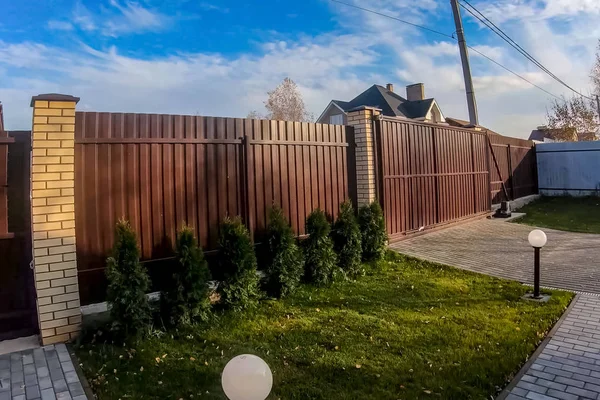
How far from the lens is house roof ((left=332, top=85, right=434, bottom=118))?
74.9ft

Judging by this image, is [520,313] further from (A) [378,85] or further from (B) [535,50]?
(A) [378,85]

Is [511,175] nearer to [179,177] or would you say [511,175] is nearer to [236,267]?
[236,267]

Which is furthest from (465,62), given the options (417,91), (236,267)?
(417,91)

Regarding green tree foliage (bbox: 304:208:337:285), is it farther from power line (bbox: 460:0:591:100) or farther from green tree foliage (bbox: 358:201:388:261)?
power line (bbox: 460:0:591:100)

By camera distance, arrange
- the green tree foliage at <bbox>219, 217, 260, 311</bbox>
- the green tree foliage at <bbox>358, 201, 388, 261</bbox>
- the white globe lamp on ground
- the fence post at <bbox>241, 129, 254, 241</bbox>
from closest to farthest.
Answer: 1. the white globe lamp on ground
2. the green tree foliage at <bbox>219, 217, 260, 311</bbox>
3. the fence post at <bbox>241, 129, 254, 241</bbox>
4. the green tree foliage at <bbox>358, 201, 388, 261</bbox>

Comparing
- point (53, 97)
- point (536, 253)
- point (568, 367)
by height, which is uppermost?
point (53, 97)

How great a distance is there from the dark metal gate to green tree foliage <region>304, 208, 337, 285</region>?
289 cm

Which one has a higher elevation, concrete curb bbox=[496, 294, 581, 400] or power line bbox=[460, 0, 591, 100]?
power line bbox=[460, 0, 591, 100]

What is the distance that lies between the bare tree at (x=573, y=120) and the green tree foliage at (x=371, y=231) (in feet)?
77.1

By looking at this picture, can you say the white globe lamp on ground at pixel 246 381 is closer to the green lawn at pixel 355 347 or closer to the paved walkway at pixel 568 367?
the green lawn at pixel 355 347

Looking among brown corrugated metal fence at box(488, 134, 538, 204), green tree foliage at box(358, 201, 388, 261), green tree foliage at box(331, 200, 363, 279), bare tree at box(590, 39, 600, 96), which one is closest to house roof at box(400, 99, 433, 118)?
bare tree at box(590, 39, 600, 96)

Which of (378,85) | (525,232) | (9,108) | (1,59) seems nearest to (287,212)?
(9,108)

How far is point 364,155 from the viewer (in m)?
6.52

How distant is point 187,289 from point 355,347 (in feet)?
5.29
